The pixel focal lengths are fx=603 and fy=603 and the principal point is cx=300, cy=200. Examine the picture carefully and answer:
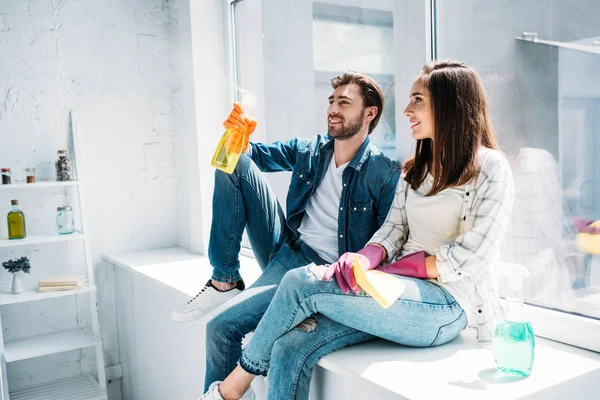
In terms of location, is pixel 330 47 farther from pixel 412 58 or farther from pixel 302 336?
pixel 302 336

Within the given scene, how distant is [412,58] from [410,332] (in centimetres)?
89

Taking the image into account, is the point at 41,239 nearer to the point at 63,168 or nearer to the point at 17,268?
the point at 17,268

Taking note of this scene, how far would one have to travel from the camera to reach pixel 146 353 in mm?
2895

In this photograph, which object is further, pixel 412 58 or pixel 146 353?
pixel 146 353

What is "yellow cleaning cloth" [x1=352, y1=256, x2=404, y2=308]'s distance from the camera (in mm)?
1406

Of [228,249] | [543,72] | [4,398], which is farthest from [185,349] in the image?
[543,72]

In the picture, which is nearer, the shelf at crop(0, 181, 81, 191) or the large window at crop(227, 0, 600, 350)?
the large window at crop(227, 0, 600, 350)

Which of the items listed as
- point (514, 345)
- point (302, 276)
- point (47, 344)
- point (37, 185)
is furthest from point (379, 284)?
point (47, 344)

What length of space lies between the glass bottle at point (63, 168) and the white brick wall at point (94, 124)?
0.37 feet

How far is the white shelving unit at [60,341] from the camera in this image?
2664 millimetres

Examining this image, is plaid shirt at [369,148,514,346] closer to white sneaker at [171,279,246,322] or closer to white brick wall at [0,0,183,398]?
white sneaker at [171,279,246,322]

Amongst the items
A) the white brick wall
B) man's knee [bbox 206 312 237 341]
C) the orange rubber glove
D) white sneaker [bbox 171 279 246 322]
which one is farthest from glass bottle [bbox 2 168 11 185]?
man's knee [bbox 206 312 237 341]

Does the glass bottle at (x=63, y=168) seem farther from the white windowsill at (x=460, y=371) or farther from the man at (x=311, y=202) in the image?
the white windowsill at (x=460, y=371)

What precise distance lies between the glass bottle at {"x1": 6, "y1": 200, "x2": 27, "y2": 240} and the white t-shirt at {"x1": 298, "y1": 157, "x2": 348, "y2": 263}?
139cm
